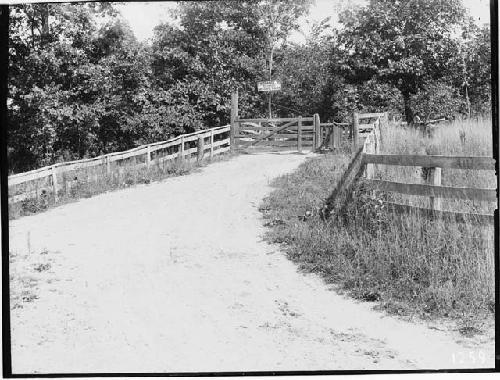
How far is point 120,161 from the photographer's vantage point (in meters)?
13.0

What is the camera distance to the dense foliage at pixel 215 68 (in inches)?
275

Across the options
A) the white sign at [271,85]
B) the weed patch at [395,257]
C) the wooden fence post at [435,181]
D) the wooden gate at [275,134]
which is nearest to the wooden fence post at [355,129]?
the white sign at [271,85]

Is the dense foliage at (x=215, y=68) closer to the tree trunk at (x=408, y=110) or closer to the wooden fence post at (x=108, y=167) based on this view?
the tree trunk at (x=408, y=110)

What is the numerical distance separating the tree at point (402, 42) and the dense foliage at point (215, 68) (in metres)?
0.03

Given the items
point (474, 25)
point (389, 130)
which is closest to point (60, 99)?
point (389, 130)

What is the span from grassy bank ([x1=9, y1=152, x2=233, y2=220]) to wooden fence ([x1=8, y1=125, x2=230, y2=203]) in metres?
0.05

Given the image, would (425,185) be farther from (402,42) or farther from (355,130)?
(355,130)

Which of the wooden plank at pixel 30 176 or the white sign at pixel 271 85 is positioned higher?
the white sign at pixel 271 85

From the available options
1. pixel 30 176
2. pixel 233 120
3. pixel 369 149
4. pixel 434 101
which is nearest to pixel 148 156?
pixel 233 120

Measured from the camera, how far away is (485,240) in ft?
18.6

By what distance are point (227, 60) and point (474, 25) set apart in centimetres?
889

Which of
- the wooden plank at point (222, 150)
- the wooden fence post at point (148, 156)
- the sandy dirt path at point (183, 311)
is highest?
the wooden plank at point (222, 150)

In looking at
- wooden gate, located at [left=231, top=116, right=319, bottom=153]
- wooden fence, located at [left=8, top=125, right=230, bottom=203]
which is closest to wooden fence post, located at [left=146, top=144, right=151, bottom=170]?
wooden fence, located at [left=8, top=125, right=230, bottom=203]

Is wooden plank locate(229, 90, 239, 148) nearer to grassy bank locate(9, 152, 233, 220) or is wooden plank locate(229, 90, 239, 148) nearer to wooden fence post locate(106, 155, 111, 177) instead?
grassy bank locate(9, 152, 233, 220)
